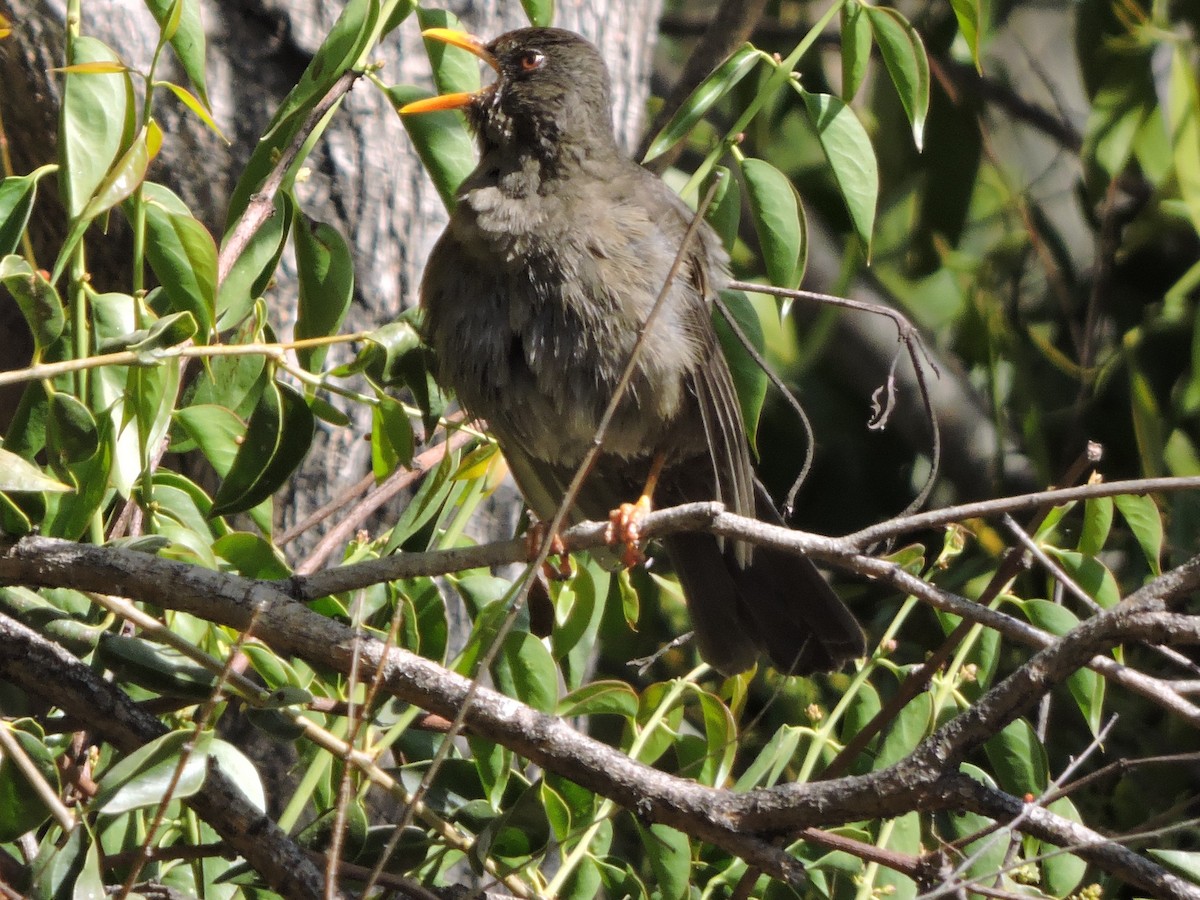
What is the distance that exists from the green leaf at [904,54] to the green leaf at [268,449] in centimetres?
135

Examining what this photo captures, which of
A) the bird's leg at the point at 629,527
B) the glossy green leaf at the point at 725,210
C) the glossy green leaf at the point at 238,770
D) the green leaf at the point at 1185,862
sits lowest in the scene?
the green leaf at the point at 1185,862

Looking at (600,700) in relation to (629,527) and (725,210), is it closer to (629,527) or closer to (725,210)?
(629,527)

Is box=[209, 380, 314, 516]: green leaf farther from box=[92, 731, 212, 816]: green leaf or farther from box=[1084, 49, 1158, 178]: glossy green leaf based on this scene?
box=[1084, 49, 1158, 178]: glossy green leaf

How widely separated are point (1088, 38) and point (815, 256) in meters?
1.52

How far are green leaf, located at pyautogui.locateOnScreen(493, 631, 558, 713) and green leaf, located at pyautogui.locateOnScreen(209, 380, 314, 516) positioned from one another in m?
0.59

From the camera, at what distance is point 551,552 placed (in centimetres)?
327

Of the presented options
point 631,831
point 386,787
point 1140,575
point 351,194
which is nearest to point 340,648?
point 386,787

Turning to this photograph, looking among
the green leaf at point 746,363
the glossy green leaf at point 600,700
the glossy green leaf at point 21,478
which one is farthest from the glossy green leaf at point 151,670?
the green leaf at point 746,363

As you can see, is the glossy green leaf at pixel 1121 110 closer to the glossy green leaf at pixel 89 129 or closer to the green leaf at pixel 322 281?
the green leaf at pixel 322 281

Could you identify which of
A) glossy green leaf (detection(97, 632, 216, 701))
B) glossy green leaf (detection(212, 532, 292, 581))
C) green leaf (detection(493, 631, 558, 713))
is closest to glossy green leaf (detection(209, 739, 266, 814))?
glossy green leaf (detection(97, 632, 216, 701))

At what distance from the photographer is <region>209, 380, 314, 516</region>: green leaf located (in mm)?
Answer: 2637

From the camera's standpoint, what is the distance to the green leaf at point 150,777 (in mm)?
2174

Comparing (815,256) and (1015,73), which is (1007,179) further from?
(1015,73)

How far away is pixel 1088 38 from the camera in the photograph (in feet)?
18.0
